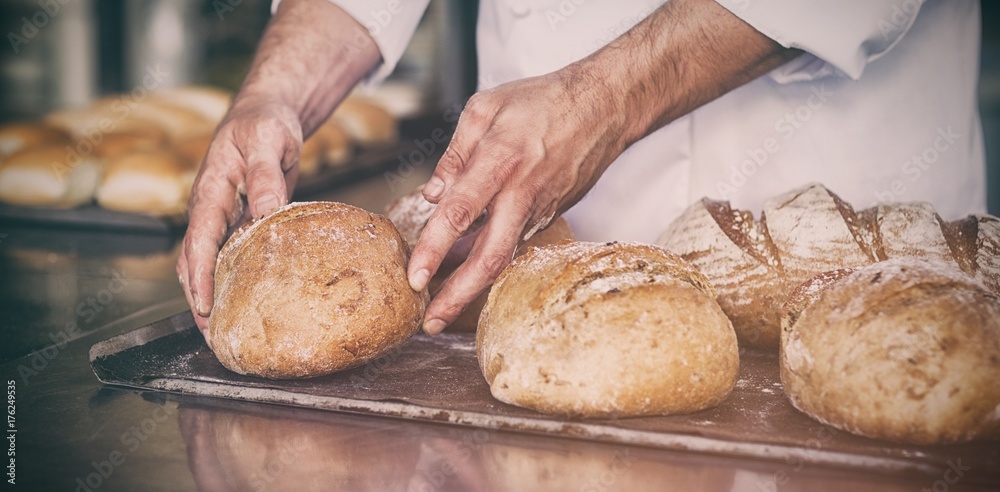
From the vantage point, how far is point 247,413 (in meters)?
1.47

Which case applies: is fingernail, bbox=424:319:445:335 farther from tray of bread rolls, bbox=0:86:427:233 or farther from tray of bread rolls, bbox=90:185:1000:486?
tray of bread rolls, bbox=0:86:427:233

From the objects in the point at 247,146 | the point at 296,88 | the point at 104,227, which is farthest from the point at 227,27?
the point at 247,146

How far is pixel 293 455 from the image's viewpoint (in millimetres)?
1296

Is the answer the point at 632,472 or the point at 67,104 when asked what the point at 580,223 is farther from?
the point at 67,104

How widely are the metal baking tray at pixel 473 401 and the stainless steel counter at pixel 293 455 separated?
0.8 inches

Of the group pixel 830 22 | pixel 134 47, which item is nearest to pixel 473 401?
pixel 830 22

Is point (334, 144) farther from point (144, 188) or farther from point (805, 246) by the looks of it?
point (805, 246)

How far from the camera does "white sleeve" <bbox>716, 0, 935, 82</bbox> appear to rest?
183 centimetres

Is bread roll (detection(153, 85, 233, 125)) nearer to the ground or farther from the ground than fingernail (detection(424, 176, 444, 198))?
farther from the ground

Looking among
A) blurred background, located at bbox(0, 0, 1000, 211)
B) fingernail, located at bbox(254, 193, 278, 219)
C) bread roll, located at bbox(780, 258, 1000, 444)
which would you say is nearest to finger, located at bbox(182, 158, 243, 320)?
fingernail, located at bbox(254, 193, 278, 219)

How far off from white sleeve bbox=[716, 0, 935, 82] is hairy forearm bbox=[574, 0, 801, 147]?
0.05m

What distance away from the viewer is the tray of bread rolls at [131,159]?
330 cm

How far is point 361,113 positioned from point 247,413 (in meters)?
3.32

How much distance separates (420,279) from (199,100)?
10.8 feet
